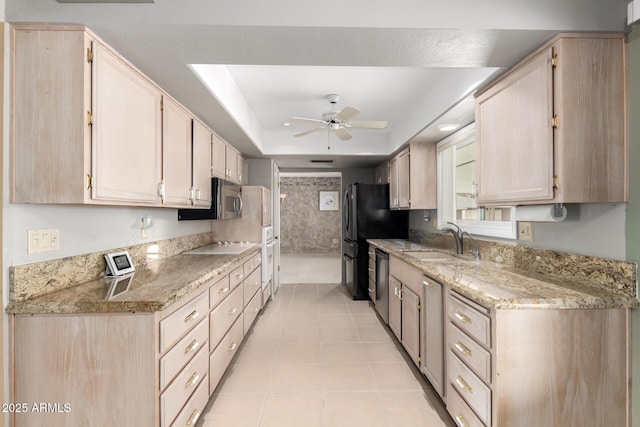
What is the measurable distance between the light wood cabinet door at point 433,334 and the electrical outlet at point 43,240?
7.09 ft

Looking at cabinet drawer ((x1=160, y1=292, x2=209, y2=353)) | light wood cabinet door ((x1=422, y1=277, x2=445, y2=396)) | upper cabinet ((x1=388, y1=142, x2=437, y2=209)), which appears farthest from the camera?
upper cabinet ((x1=388, y1=142, x2=437, y2=209))

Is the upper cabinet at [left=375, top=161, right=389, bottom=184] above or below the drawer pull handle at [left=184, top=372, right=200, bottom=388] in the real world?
above

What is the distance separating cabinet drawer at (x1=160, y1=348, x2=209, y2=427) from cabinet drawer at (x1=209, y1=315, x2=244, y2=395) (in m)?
0.13

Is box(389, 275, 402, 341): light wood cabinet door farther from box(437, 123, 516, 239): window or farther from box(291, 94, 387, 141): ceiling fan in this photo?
box(291, 94, 387, 141): ceiling fan

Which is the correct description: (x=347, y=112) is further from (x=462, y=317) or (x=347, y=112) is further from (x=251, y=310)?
(x=251, y=310)

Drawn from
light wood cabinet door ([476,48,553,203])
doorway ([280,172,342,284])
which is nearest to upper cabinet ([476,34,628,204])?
light wood cabinet door ([476,48,553,203])

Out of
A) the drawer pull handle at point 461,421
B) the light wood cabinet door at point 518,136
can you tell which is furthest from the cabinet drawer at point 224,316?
the light wood cabinet door at point 518,136

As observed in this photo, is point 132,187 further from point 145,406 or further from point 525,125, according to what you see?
point 525,125

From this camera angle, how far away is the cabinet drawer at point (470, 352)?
1365 millimetres

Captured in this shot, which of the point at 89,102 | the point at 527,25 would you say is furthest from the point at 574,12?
the point at 89,102

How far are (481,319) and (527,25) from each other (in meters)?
1.39

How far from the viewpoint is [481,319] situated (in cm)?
140

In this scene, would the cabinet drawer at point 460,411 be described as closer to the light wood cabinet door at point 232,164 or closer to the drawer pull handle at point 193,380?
the drawer pull handle at point 193,380

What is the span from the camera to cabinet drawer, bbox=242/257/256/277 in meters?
2.85
